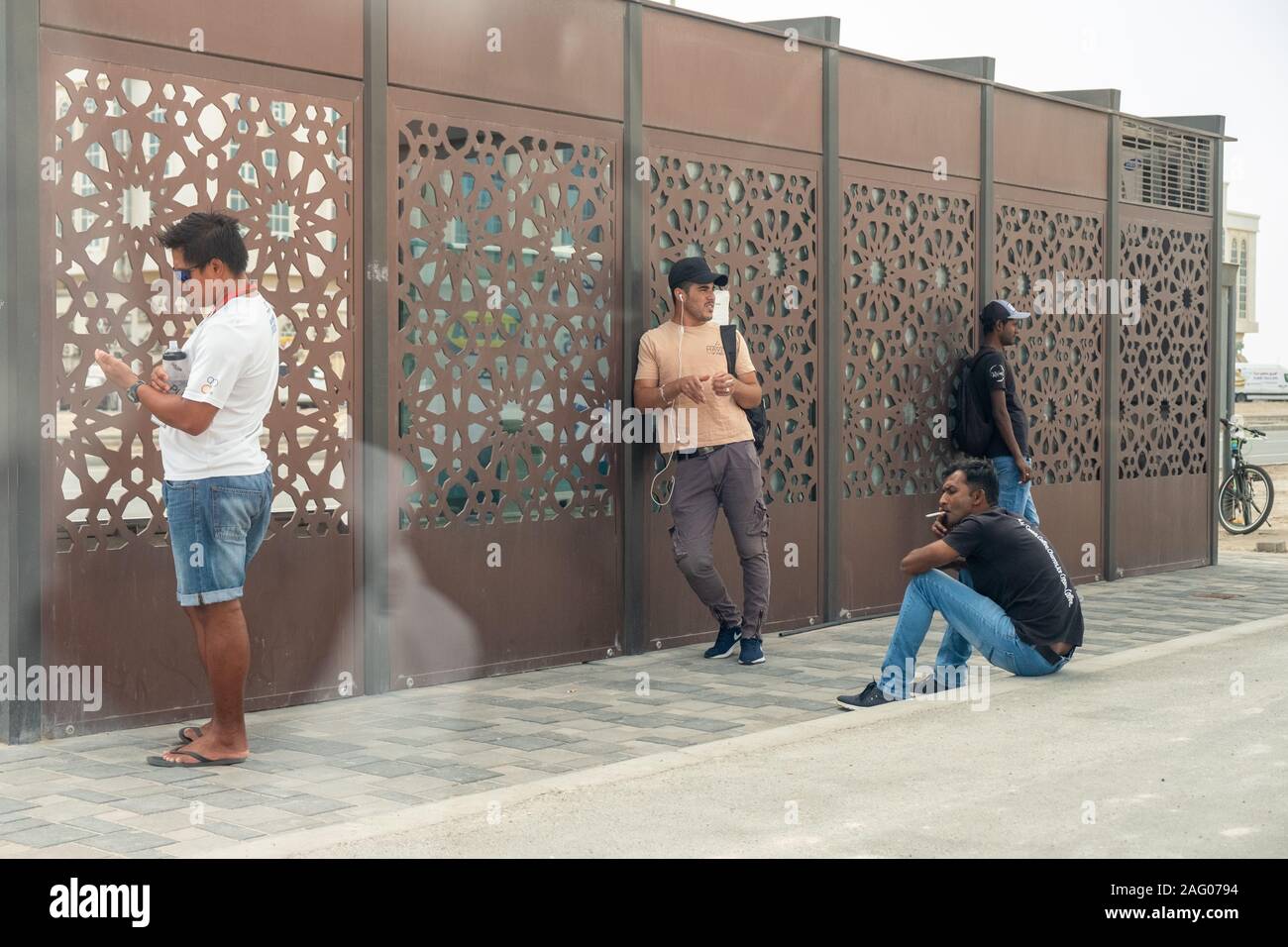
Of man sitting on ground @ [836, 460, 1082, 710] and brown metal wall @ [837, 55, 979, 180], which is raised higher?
brown metal wall @ [837, 55, 979, 180]

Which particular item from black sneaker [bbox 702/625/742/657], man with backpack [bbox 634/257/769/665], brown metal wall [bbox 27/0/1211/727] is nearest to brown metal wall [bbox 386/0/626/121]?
brown metal wall [bbox 27/0/1211/727]

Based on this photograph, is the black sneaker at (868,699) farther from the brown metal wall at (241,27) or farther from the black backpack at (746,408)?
the brown metal wall at (241,27)

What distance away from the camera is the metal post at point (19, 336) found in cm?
611

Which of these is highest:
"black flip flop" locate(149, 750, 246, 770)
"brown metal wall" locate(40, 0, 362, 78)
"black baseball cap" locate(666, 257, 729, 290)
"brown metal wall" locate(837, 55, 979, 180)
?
"brown metal wall" locate(837, 55, 979, 180)

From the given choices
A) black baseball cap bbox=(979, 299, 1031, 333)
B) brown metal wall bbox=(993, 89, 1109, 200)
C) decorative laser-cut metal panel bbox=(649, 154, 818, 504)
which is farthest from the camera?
brown metal wall bbox=(993, 89, 1109, 200)

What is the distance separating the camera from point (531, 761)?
6.05 metres

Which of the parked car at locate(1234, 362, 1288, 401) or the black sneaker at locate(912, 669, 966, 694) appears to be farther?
the parked car at locate(1234, 362, 1288, 401)

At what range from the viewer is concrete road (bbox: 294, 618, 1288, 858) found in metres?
4.76

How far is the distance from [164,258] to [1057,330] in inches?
271

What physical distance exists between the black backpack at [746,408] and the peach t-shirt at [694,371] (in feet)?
0.12

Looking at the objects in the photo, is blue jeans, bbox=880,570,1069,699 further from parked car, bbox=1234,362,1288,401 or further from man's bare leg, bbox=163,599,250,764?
parked car, bbox=1234,362,1288,401

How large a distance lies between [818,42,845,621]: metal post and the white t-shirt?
4.41 metres

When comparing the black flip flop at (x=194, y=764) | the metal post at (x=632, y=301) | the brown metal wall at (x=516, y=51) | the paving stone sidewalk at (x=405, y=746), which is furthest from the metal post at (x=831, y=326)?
the black flip flop at (x=194, y=764)
